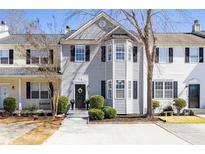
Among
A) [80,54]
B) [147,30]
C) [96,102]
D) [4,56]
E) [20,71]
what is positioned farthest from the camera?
[4,56]

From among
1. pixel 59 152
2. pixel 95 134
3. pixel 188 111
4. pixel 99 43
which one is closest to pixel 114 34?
pixel 99 43

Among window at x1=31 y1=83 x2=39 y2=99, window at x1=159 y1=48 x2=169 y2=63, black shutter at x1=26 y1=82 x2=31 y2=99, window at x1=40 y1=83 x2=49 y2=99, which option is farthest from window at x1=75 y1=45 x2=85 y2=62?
window at x1=159 y1=48 x2=169 y2=63

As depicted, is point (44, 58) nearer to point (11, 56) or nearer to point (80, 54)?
point (80, 54)

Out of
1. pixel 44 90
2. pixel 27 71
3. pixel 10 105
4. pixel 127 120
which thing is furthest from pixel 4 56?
pixel 127 120

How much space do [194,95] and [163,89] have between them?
2216 mm

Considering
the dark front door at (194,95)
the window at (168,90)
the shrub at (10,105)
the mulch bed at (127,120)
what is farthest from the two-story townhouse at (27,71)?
the dark front door at (194,95)

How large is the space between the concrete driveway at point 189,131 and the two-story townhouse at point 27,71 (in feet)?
28.9

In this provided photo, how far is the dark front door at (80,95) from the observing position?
23.2m

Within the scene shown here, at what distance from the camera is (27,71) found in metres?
23.3

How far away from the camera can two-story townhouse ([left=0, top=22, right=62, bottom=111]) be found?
901 inches

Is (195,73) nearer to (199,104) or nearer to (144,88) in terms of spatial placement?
(199,104)

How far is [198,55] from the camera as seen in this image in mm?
23859

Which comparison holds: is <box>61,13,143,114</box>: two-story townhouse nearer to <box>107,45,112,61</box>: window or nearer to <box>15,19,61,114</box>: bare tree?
<box>107,45,112,61</box>: window
